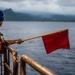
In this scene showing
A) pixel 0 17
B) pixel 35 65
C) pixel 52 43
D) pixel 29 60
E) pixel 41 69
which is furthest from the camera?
pixel 52 43

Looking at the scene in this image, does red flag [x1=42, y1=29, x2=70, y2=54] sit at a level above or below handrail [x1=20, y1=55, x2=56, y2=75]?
above

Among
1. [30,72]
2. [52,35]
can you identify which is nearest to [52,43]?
[52,35]

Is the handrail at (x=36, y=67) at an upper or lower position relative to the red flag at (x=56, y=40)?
lower

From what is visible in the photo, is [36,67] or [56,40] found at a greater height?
[56,40]

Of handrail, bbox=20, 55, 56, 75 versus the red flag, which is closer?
handrail, bbox=20, 55, 56, 75

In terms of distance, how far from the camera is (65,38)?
8.72 metres

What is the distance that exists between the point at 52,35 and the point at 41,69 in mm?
5085

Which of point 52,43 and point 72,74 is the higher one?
point 52,43

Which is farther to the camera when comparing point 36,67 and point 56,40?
point 56,40

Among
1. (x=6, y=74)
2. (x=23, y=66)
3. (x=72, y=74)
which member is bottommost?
(x=72, y=74)

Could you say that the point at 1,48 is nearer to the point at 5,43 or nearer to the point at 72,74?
the point at 5,43

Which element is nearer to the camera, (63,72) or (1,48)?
(1,48)

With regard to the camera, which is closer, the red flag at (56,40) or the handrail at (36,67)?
the handrail at (36,67)

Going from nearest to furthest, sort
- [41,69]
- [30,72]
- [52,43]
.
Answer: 1. [41,69]
2. [52,43]
3. [30,72]
